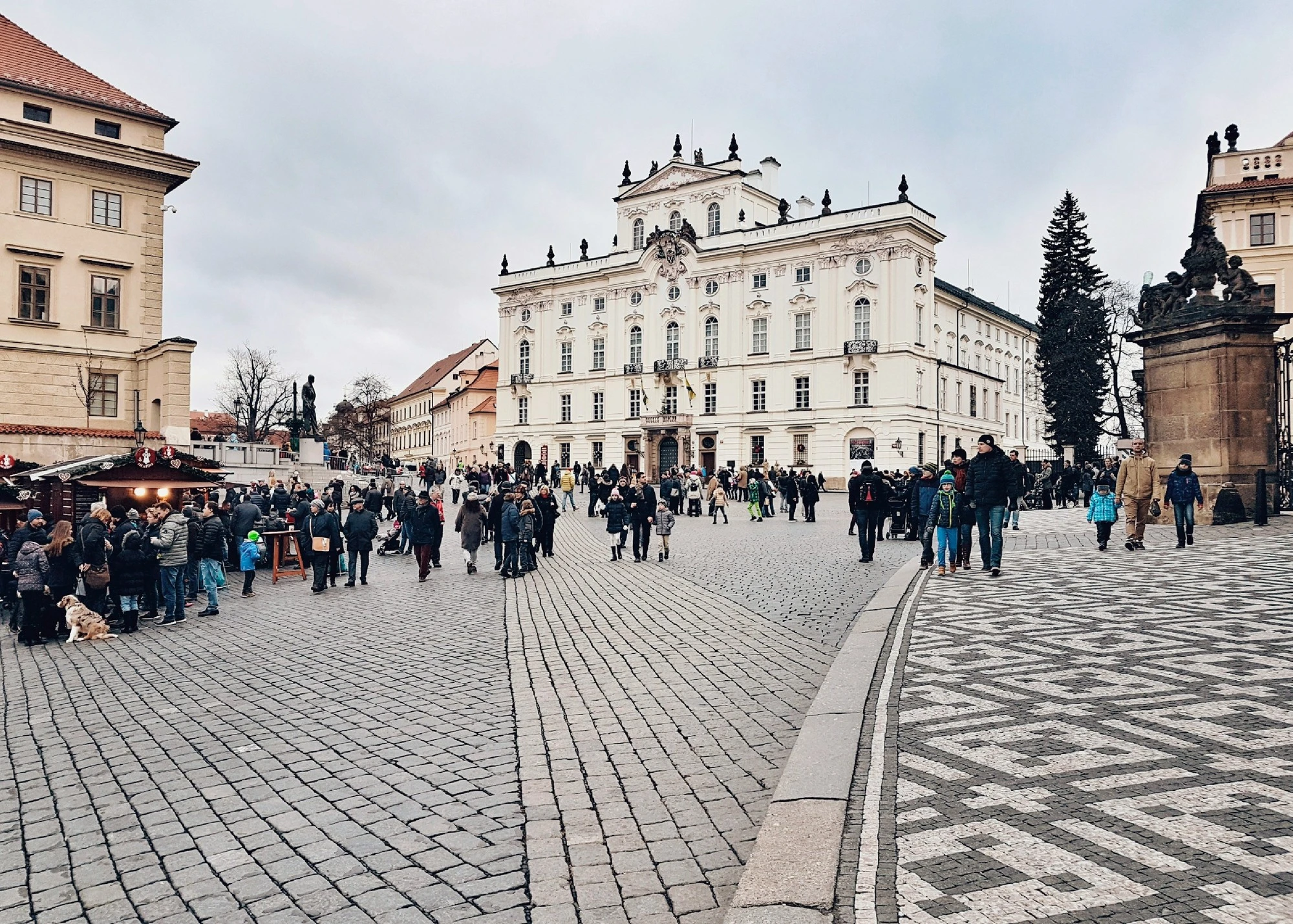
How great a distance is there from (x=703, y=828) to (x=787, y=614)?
673 centimetres

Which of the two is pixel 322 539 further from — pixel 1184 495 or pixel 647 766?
pixel 1184 495

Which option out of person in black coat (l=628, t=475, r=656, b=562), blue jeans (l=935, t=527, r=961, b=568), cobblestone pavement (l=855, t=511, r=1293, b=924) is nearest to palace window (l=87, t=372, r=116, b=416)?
person in black coat (l=628, t=475, r=656, b=562)

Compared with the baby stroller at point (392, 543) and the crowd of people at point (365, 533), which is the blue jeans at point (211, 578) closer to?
the crowd of people at point (365, 533)

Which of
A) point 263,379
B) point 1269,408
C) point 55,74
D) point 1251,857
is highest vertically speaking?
point 55,74

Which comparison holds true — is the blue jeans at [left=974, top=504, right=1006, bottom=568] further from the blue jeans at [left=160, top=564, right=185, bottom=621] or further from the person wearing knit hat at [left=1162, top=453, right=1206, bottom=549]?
the blue jeans at [left=160, top=564, right=185, bottom=621]

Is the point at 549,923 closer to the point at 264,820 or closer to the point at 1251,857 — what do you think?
the point at 264,820

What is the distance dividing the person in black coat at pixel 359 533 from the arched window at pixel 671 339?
54198 millimetres

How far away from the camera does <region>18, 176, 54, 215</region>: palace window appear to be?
112ft

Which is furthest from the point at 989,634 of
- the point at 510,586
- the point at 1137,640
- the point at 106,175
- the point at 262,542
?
the point at 106,175

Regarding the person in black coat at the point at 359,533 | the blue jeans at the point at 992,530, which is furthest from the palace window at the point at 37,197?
the blue jeans at the point at 992,530

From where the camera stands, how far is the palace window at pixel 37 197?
34250mm

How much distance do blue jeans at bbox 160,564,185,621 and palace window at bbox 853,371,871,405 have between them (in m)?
53.1

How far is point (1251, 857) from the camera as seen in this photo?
11.9ft

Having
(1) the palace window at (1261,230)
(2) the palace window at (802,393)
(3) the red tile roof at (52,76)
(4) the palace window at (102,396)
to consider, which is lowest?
(4) the palace window at (102,396)
